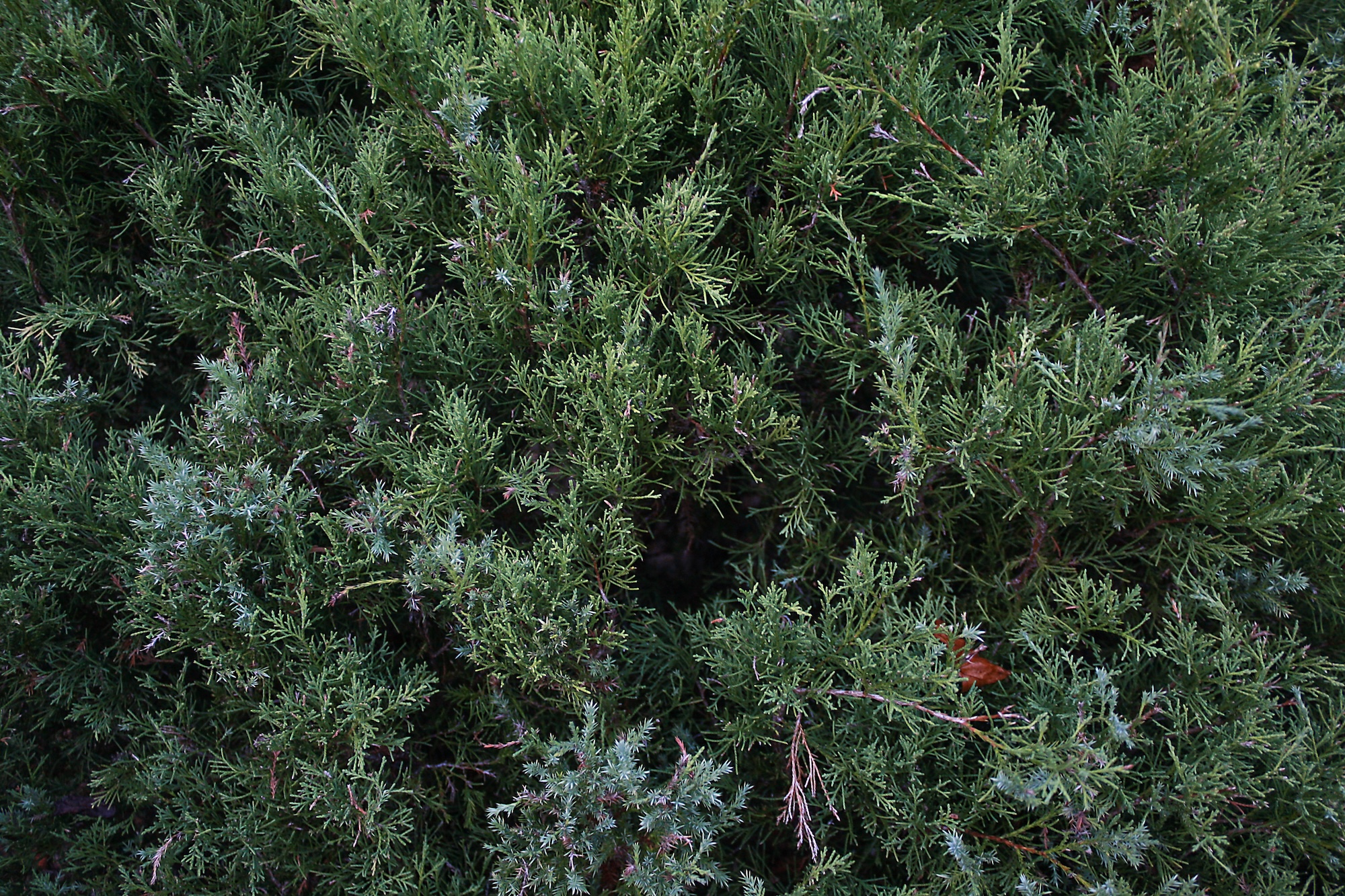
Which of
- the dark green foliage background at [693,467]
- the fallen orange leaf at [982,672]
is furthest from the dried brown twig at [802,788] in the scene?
the fallen orange leaf at [982,672]

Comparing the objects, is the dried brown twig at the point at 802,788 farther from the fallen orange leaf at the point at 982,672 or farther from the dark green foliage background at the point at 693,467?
the fallen orange leaf at the point at 982,672

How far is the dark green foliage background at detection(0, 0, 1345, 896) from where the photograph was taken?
6.65 ft

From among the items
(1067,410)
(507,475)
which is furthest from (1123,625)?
(507,475)

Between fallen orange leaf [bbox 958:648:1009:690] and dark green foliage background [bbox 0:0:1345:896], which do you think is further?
fallen orange leaf [bbox 958:648:1009:690]

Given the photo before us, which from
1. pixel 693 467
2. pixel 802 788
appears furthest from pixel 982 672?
pixel 693 467

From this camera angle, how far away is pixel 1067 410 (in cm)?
204

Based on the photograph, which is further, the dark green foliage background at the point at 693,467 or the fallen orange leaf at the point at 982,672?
the fallen orange leaf at the point at 982,672

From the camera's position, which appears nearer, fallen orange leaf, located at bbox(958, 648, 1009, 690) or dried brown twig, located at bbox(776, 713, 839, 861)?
dried brown twig, located at bbox(776, 713, 839, 861)

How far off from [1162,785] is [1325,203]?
1.56 metres

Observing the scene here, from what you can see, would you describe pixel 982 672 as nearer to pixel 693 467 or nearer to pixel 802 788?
pixel 802 788

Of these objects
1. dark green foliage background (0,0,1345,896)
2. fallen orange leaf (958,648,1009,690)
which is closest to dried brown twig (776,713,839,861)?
dark green foliage background (0,0,1345,896)

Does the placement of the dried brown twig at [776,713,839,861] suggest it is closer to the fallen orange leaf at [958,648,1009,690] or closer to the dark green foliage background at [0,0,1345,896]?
the dark green foliage background at [0,0,1345,896]

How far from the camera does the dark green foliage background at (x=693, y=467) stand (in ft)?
6.65

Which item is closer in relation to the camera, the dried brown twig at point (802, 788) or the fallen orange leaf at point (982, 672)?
the dried brown twig at point (802, 788)
